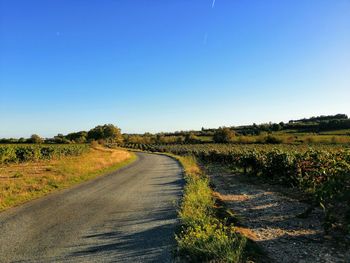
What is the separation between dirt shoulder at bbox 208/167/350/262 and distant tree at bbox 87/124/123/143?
116055mm

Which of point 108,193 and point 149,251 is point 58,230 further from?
point 108,193

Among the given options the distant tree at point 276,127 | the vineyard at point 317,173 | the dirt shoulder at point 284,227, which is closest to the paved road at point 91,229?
the dirt shoulder at point 284,227

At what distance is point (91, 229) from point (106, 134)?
123 metres

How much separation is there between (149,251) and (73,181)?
15188mm

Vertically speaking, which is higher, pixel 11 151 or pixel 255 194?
pixel 11 151

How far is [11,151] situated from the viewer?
3550cm

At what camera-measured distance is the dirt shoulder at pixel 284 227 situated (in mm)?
7477

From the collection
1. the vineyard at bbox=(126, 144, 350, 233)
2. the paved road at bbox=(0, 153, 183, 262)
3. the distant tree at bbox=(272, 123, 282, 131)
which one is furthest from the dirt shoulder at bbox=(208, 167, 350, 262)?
the distant tree at bbox=(272, 123, 282, 131)

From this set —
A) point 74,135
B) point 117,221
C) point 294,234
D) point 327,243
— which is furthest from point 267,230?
point 74,135

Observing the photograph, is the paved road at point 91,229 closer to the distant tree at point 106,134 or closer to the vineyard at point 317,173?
the vineyard at point 317,173

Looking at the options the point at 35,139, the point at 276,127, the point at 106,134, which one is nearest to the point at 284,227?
the point at 35,139

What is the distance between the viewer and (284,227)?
394 inches

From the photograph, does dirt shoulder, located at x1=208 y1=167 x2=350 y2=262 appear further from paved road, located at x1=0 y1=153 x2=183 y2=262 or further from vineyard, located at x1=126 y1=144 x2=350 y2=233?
paved road, located at x1=0 y1=153 x2=183 y2=262

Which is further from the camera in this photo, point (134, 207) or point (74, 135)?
point (74, 135)
